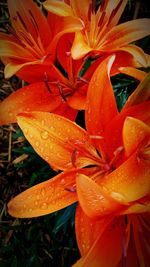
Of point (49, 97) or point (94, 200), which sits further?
point (49, 97)

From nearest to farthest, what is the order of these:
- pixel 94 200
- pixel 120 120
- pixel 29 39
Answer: pixel 94 200 < pixel 120 120 < pixel 29 39

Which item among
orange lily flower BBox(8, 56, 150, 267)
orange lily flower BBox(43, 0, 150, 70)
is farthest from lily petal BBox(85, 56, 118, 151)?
orange lily flower BBox(43, 0, 150, 70)

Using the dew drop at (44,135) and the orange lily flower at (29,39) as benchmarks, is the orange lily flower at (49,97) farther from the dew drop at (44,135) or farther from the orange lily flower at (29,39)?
the dew drop at (44,135)

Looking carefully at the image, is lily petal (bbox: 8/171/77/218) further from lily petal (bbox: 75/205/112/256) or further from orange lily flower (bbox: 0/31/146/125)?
orange lily flower (bbox: 0/31/146/125)

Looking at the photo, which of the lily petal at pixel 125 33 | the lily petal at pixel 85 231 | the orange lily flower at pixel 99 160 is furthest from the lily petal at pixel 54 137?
the lily petal at pixel 125 33

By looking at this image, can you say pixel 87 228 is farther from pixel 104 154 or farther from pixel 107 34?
pixel 107 34

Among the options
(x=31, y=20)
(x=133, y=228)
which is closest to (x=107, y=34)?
(x=31, y=20)

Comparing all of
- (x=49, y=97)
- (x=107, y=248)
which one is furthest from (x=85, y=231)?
(x=49, y=97)

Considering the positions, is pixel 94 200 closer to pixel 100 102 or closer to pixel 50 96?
pixel 100 102
